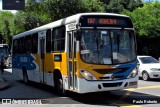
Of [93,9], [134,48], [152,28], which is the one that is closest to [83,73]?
[134,48]

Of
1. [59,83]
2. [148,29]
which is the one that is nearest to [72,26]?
[59,83]

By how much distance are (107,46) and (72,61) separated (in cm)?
134

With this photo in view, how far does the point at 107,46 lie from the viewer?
12828mm

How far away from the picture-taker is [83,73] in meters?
12.5

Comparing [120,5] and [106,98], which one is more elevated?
[120,5]

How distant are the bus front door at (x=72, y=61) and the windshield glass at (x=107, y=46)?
20.7 inches

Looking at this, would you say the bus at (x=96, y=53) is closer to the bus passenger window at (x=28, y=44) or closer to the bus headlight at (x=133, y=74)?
the bus headlight at (x=133, y=74)

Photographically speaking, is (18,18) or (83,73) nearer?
(83,73)

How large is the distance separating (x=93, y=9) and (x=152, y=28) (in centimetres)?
869

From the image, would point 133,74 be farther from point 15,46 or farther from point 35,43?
point 15,46

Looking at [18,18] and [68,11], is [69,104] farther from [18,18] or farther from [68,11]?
[18,18]

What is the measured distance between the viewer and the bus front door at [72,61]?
12.9m

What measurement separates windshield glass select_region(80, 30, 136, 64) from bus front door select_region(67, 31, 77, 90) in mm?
525
